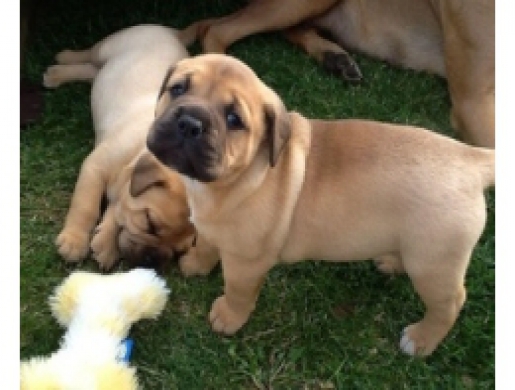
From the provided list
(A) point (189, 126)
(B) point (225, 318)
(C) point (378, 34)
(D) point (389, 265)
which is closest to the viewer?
(A) point (189, 126)

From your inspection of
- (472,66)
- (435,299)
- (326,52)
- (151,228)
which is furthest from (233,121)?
(326,52)

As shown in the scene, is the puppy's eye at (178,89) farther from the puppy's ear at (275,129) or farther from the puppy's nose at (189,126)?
the puppy's ear at (275,129)

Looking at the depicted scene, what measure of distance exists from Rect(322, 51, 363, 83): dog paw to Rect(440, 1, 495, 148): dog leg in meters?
0.55

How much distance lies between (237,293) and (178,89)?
2.48 ft

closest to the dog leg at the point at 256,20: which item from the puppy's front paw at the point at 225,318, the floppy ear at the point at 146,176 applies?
the floppy ear at the point at 146,176

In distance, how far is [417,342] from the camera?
9.22 ft

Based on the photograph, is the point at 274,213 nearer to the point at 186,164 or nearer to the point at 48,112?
the point at 186,164

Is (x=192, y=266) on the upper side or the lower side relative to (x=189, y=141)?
lower

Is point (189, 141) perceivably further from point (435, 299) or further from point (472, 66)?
point (472, 66)

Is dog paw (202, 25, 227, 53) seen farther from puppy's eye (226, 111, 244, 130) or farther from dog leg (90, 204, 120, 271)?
puppy's eye (226, 111, 244, 130)

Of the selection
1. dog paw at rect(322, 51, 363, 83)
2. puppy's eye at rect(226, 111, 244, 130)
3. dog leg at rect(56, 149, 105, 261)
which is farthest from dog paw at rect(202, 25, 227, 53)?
puppy's eye at rect(226, 111, 244, 130)

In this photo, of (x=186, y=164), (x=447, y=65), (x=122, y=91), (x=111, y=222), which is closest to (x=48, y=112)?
(x=122, y=91)

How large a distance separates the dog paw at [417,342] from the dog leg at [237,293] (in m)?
0.56

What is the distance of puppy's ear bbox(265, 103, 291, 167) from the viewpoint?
2402mm
